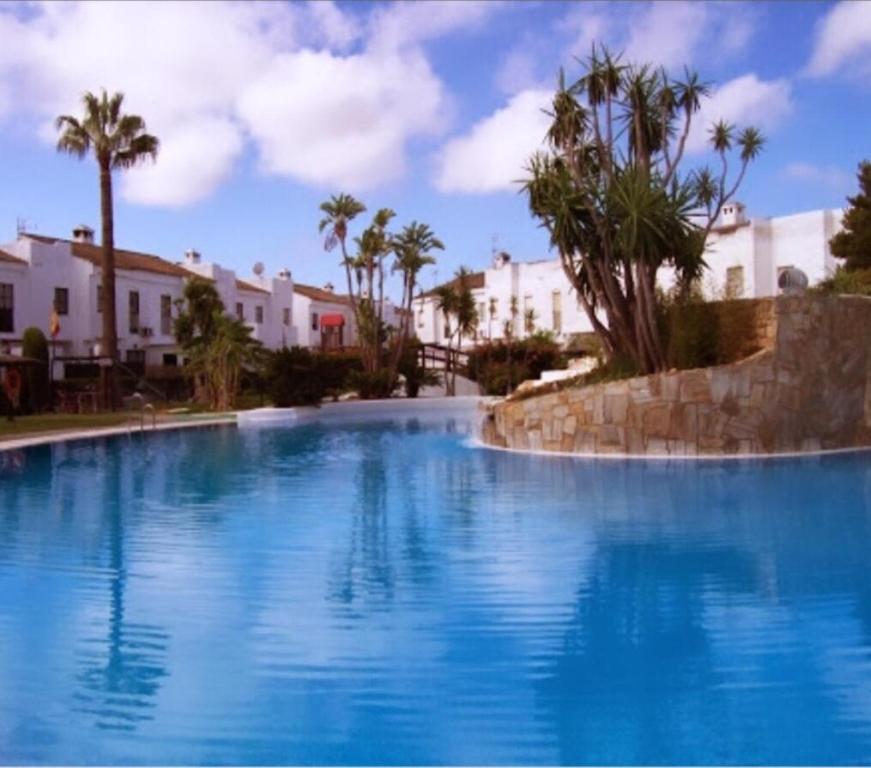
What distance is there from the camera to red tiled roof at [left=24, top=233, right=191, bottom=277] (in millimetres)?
42812

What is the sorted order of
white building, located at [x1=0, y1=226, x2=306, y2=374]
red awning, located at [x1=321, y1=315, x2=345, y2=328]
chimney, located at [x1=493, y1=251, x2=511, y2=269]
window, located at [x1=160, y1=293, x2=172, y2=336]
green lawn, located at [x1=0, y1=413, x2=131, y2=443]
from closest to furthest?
1. green lawn, located at [x1=0, y1=413, x2=131, y2=443]
2. white building, located at [x1=0, y1=226, x2=306, y2=374]
3. window, located at [x1=160, y1=293, x2=172, y2=336]
4. red awning, located at [x1=321, y1=315, x2=345, y2=328]
5. chimney, located at [x1=493, y1=251, x2=511, y2=269]

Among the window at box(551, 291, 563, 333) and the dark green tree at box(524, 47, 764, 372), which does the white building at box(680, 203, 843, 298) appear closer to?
the window at box(551, 291, 563, 333)

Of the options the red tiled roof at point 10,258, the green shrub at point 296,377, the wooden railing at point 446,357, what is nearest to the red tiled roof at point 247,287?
the red tiled roof at point 10,258

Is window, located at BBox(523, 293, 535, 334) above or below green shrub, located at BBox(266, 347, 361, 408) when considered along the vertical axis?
above

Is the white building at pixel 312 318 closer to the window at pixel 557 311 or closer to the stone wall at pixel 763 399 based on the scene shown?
the window at pixel 557 311

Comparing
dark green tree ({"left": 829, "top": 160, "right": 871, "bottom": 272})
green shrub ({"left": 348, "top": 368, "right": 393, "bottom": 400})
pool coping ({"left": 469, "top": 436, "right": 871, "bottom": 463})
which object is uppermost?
dark green tree ({"left": 829, "top": 160, "right": 871, "bottom": 272})

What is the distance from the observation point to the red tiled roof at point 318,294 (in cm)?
6184

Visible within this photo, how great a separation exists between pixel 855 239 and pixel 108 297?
84.2ft

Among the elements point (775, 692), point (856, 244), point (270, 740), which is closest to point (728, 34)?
point (775, 692)

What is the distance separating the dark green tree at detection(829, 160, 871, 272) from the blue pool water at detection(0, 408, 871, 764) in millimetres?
24542

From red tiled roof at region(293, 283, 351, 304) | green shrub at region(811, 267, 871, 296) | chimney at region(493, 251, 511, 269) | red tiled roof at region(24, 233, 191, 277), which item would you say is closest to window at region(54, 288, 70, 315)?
red tiled roof at region(24, 233, 191, 277)

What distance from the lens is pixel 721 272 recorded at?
127 ft

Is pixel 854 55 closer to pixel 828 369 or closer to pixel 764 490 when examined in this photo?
pixel 828 369

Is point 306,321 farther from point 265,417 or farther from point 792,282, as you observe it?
point 792,282
